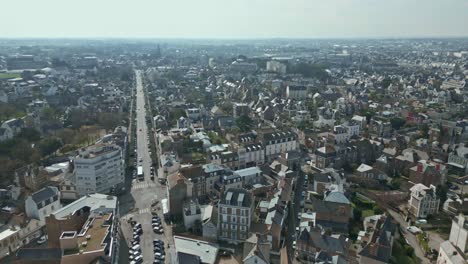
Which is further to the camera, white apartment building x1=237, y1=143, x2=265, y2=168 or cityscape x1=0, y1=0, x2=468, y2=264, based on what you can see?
white apartment building x1=237, y1=143, x2=265, y2=168

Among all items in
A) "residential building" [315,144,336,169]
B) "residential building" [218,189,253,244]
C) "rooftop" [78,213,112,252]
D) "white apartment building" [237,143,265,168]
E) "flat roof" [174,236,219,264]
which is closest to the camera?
"rooftop" [78,213,112,252]

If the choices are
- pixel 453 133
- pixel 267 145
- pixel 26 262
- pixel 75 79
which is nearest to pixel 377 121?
pixel 453 133

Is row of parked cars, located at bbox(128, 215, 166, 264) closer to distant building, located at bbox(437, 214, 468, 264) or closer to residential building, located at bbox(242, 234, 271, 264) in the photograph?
residential building, located at bbox(242, 234, 271, 264)

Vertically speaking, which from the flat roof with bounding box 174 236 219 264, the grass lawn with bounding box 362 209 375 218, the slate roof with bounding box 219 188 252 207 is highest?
the slate roof with bounding box 219 188 252 207

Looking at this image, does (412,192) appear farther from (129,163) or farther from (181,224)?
(129,163)

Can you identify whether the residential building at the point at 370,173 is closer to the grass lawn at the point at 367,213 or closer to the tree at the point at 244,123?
the grass lawn at the point at 367,213

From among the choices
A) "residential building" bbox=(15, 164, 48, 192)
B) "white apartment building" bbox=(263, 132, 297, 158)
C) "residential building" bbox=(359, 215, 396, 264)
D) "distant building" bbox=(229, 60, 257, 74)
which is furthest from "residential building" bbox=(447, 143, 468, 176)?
"distant building" bbox=(229, 60, 257, 74)

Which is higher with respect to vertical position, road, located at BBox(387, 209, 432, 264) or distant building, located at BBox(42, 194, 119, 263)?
distant building, located at BBox(42, 194, 119, 263)
